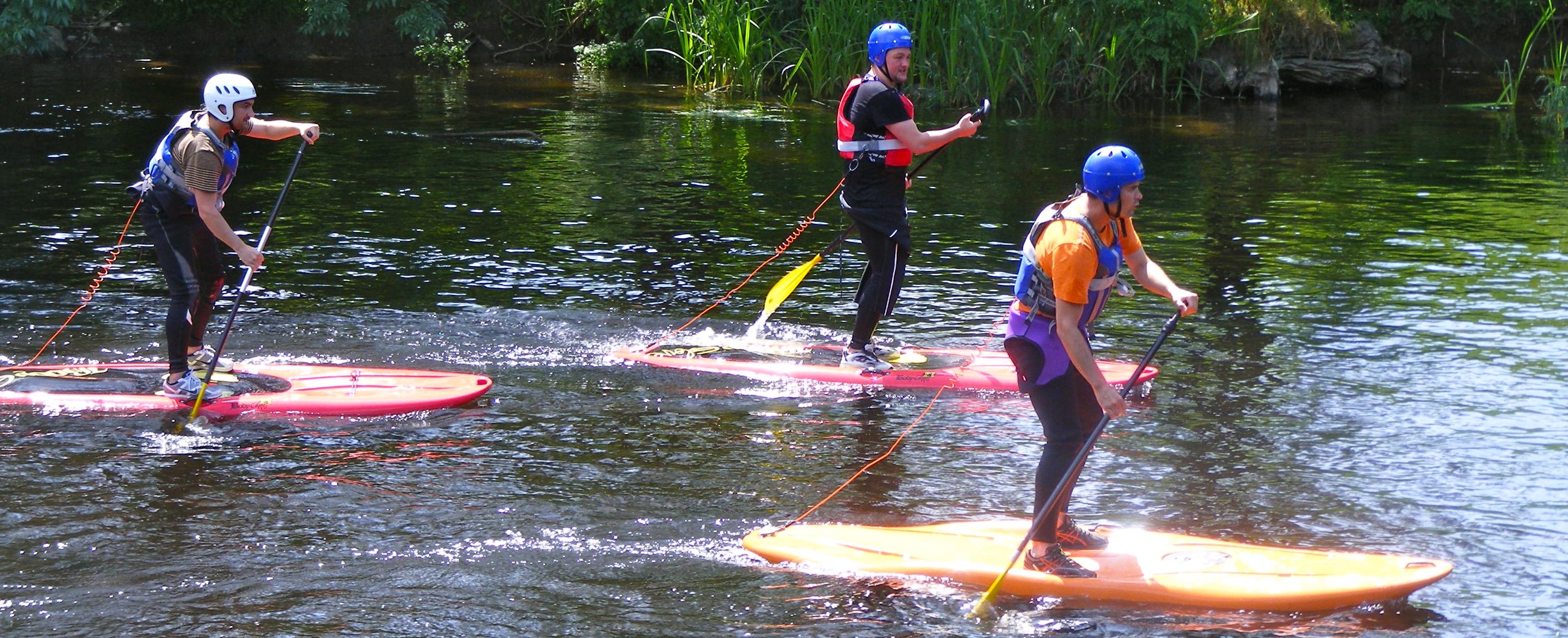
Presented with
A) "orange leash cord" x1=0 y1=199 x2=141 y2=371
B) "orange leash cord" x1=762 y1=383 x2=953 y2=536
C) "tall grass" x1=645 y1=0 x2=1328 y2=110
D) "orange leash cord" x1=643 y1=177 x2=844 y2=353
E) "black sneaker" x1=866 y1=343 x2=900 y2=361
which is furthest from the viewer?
"tall grass" x1=645 y1=0 x2=1328 y2=110

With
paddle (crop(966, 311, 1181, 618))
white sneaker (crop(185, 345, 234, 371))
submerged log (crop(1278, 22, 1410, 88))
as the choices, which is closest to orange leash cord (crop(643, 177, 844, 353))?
white sneaker (crop(185, 345, 234, 371))

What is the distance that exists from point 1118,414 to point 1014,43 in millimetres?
14338

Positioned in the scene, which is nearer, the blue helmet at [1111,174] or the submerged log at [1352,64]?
the blue helmet at [1111,174]

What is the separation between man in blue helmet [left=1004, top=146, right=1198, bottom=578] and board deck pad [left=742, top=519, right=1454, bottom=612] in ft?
0.29

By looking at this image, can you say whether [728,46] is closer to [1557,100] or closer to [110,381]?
[1557,100]

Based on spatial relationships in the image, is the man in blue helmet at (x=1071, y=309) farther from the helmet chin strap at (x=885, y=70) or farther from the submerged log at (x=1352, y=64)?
the submerged log at (x=1352, y=64)

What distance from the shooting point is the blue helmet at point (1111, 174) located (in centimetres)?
446

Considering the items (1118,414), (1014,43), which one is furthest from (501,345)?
(1014,43)

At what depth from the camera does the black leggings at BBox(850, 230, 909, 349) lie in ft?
24.1

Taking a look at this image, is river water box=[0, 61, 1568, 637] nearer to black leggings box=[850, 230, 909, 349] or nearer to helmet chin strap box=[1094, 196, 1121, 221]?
black leggings box=[850, 230, 909, 349]

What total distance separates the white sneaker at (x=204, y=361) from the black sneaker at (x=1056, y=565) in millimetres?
4333

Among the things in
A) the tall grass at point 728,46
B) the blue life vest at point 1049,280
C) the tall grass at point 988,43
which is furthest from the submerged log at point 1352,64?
the blue life vest at point 1049,280

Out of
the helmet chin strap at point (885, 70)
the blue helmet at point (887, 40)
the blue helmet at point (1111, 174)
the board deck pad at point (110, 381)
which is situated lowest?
the board deck pad at point (110, 381)

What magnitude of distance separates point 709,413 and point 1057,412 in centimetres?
258
